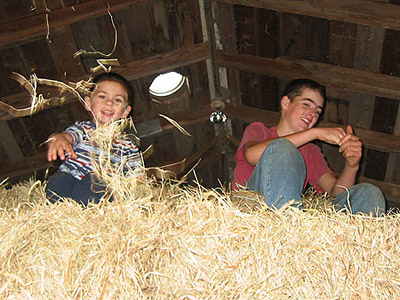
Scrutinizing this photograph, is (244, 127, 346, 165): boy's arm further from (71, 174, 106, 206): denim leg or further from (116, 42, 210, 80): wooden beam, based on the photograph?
(116, 42, 210, 80): wooden beam

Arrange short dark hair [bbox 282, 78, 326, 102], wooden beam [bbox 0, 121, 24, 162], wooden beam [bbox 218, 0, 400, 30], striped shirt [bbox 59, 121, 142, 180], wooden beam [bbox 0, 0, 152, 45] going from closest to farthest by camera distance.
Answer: striped shirt [bbox 59, 121, 142, 180] → short dark hair [bbox 282, 78, 326, 102] → wooden beam [bbox 218, 0, 400, 30] → wooden beam [bbox 0, 0, 152, 45] → wooden beam [bbox 0, 121, 24, 162]

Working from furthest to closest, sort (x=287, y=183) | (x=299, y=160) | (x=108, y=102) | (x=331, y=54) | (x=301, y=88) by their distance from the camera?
(x=331, y=54) < (x=301, y=88) < (x=108, y=102) < (x=299, y=160) < (x=287, y=183)

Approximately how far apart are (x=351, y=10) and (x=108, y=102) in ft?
6.01

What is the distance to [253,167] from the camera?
8.38ft

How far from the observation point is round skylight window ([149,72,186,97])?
174 inches

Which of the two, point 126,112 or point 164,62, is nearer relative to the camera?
point 126,112

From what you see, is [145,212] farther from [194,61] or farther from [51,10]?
[194,61]

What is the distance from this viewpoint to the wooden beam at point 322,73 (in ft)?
11.5

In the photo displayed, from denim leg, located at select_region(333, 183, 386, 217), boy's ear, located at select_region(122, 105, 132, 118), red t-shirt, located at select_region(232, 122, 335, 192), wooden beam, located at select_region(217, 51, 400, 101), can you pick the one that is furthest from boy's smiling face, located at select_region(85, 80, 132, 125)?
wooden beam, located at select_region(217, 51, 400, 101)

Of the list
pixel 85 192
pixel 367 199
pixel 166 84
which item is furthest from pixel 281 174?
pixel 166 84

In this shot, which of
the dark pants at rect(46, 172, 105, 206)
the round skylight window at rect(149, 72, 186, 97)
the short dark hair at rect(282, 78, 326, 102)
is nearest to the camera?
the dark pants at rect(46, 172, 105, 206)

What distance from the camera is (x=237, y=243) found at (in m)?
1.25

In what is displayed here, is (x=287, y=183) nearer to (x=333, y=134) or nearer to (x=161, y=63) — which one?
(x=333, y=134)

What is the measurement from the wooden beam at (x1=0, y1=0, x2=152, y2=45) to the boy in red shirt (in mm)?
1665
